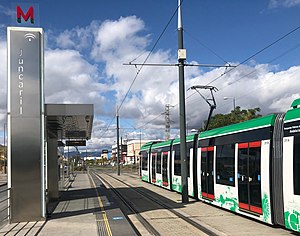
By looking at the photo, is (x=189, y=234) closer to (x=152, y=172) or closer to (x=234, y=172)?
(x=234, y=172)

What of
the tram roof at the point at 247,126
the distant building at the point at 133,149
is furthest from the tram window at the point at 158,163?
the distant building at the point at 133,149

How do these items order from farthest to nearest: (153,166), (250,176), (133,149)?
1. (133,149)
2. (153,166)
3. (250,176)

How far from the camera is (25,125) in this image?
40.0 ft

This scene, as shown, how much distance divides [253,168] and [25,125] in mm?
6688

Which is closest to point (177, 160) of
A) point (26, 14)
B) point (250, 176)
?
point (250, 176)

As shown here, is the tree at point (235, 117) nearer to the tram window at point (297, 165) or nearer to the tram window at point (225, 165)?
the tram window at point (225, 165)

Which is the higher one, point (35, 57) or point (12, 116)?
point (35, 57)

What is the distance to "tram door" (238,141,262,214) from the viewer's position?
10758 mm

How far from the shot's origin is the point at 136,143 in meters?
153

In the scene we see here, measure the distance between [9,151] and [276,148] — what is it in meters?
7.46

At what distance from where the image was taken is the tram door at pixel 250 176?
1076 cm

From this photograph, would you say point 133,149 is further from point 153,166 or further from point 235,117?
point 153,166

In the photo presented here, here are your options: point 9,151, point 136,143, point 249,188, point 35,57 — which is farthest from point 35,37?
point 136,143

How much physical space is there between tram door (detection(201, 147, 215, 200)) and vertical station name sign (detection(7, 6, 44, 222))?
6.07 meters
